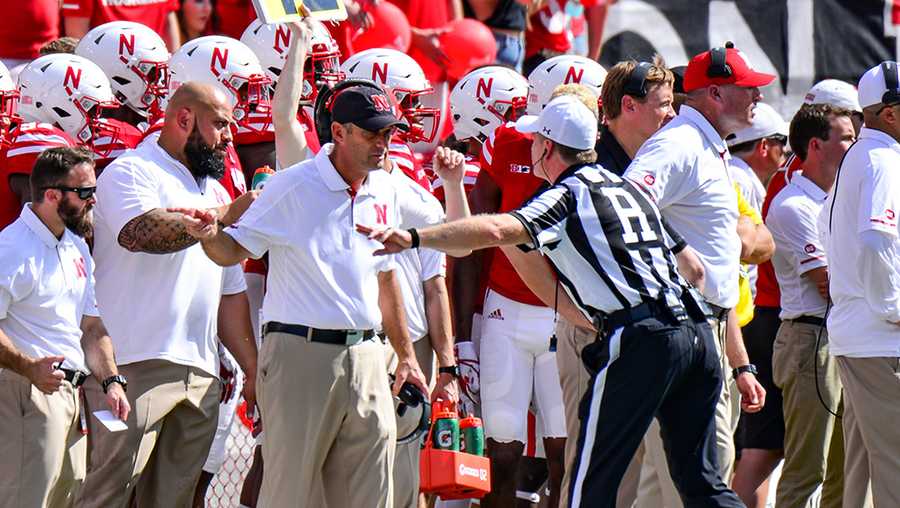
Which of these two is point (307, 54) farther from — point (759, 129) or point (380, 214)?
point (759, 129)

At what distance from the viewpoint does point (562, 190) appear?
6.32 m

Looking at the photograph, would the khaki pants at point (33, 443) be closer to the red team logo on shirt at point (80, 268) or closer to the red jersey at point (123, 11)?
the red team logo on shirt at point (80, 268)

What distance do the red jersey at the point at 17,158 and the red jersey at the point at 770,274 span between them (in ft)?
12.8

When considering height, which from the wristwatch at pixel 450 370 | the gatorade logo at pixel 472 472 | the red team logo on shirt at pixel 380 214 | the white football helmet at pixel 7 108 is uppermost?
the red team logo on shirt at pixel 380 214

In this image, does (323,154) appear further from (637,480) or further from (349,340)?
(637,480)

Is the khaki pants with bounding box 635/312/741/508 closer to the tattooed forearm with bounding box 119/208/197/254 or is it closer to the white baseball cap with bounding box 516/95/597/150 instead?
the white baseball cap with bounding box 516/95/597/150

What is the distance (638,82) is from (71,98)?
2656 millimetres

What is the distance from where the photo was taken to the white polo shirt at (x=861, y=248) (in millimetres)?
7281

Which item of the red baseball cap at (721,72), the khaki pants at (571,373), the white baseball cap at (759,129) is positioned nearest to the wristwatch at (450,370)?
the khaki pants at (571,373)

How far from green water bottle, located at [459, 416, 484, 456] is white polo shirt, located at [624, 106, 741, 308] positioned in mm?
1314

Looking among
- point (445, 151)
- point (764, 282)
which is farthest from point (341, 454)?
point (764, 282)

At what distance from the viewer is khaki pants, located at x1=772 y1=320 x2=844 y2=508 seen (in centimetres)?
874

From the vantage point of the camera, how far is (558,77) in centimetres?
922

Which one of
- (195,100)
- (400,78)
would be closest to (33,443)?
(195,100)
